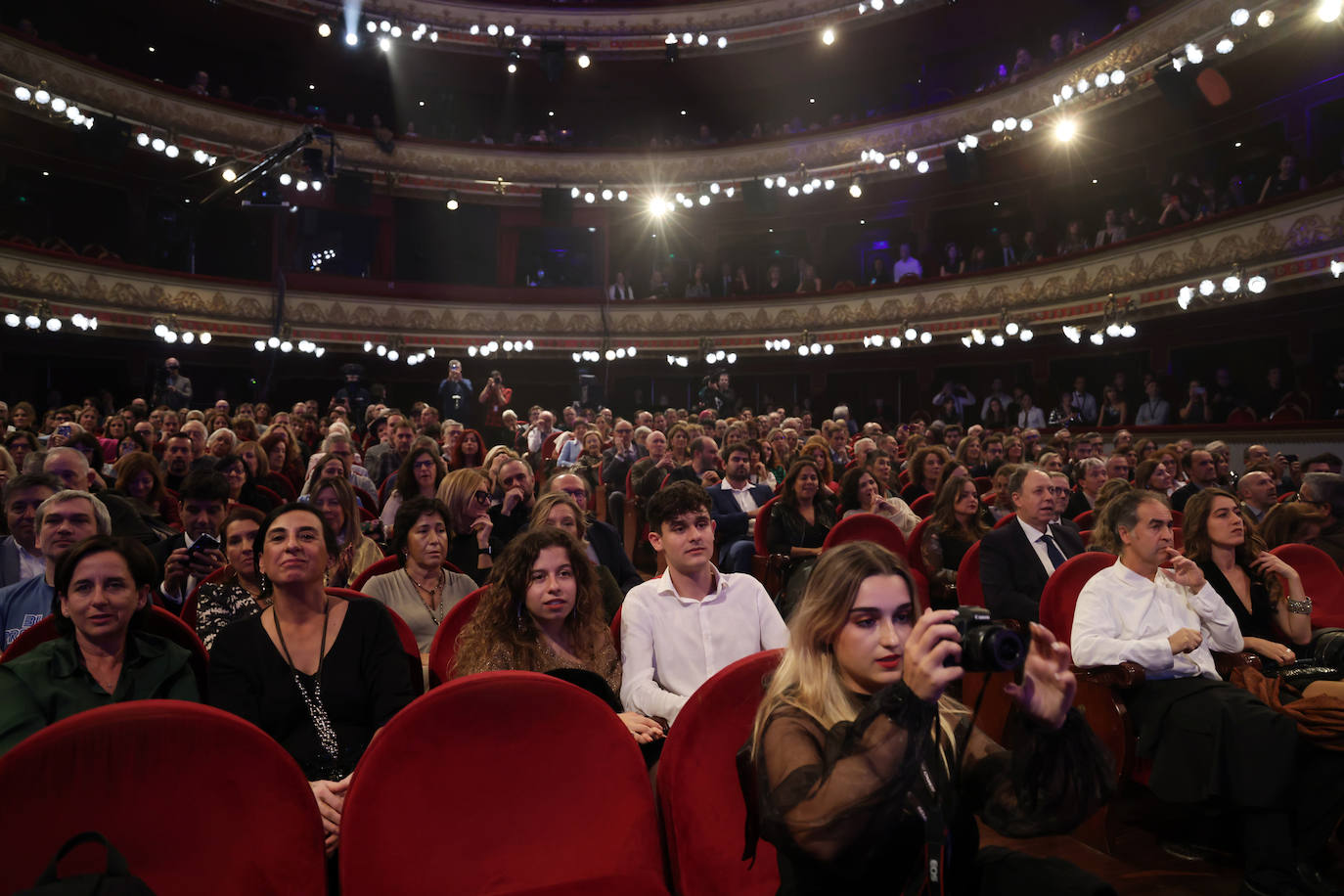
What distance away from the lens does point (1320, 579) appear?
140 inches

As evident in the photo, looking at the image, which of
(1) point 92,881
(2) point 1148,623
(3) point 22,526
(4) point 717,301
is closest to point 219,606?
(3) point 22,526

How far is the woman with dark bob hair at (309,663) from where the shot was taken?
6.68ft

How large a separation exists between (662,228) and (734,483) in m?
13.6

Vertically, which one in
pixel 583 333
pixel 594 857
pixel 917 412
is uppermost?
pixel 583 333

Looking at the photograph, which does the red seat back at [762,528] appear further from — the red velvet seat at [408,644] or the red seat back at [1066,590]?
the red velvet seat at [408,644]

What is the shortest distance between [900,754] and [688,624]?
4.09 feet

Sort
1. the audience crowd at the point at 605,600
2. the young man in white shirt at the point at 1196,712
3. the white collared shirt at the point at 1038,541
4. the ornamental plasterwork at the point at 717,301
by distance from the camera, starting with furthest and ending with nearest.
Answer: the ornamental plasterwork at the point at 717,301 < the white collared shirt at the point at 1038,541 < the young man in white shirt at the point at 1196,712 < the audience crowd at the point at 605,600

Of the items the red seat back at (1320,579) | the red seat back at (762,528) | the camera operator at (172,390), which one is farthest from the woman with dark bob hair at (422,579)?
the camera operator at (172,390)

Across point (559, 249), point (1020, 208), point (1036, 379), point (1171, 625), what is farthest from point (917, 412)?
point (1171, 625)

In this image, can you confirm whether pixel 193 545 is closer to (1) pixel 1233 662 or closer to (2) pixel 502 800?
(2) pixel 502 800

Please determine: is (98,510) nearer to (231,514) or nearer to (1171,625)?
(231,514)

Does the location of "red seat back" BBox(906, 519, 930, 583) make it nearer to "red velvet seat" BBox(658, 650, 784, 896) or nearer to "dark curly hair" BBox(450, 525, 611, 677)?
"dark curly hair" BBox(450, 525, 611, 677)

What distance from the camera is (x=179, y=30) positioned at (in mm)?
15266

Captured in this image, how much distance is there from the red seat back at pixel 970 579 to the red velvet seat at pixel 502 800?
261 cm
